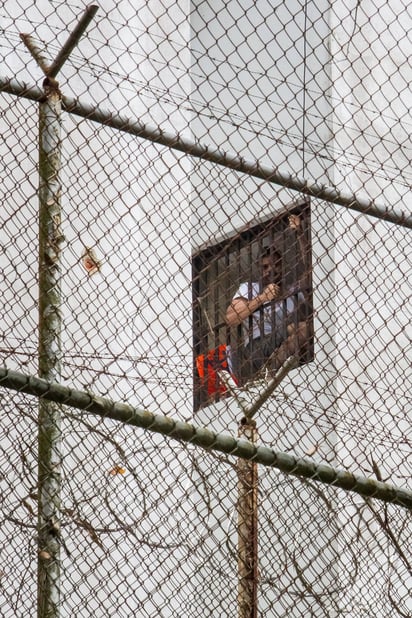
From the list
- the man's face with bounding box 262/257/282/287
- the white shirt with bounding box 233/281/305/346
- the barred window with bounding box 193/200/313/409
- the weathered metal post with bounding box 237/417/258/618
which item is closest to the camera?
the weathered metal post with bounding box 237/417/258/618

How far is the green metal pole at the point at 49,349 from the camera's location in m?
3.47

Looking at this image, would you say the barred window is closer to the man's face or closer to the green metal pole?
the man's face

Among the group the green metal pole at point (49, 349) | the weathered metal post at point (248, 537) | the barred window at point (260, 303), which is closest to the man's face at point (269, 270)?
the barred window at point (260, 303)

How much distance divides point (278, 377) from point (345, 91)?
5.33 m

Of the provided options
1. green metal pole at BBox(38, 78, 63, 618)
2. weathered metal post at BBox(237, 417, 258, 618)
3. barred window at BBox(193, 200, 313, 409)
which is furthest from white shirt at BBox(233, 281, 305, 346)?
green metal pole at BBox(38, 78, 63, 618)

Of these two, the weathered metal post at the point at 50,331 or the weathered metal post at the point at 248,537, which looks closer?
the weathered metal post at the point at 50,331

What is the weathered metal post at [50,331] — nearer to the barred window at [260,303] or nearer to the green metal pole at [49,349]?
the green metal pole at [49,349]

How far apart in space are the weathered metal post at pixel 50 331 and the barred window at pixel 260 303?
1.37 feet

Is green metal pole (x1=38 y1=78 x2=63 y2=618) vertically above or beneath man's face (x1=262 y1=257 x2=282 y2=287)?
beneath

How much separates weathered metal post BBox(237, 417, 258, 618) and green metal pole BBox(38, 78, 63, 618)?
2.15 ft

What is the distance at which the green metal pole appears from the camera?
347cm

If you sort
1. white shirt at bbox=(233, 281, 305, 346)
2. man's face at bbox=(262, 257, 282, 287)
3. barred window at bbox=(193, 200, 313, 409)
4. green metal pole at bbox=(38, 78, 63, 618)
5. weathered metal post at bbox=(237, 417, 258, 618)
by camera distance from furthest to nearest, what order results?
white shirt at bbox=(233, 281, 305, 346) < man's face at bbox=(262, 257, 282, 287) < barred window at bbox=(193, 200, 313, 409) < weathered metal post at bbox=(237, 417, 258, 618) < green metal pole at bbox=(38, 78, 63, 618)

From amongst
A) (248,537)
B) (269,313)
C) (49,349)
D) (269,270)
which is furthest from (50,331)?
(269,313)

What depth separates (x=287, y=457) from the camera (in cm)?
333
